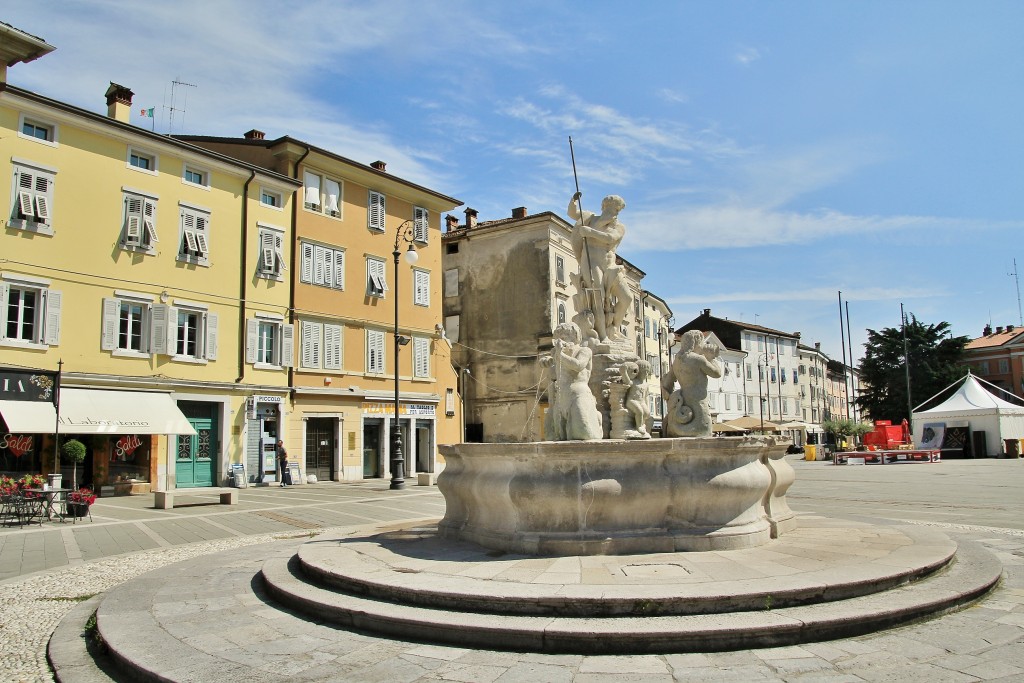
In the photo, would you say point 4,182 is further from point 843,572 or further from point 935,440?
point 935,440

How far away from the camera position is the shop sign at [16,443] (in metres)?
18.9

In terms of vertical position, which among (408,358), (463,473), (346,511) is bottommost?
(346,511)

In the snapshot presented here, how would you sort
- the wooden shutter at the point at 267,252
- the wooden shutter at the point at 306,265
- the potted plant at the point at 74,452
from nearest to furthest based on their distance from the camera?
the potted plant at the point at 74,452 < the wooden shutter at the point at 267,252 < the wooden shutter at the point at 306,265

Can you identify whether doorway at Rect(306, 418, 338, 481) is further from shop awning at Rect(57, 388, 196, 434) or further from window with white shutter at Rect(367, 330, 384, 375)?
shop awning at Rect(57, 388, 196, 434)

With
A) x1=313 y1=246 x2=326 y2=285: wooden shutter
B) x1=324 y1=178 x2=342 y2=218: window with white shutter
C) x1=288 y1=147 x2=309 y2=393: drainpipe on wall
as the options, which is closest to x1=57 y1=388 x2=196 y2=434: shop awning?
x1=288 y1=147 x2=309 y2=393: drainpipe on wall

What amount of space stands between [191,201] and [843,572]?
24375mm

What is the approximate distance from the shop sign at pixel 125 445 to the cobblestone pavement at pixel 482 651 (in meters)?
2.39

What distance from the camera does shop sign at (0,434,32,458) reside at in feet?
62.1

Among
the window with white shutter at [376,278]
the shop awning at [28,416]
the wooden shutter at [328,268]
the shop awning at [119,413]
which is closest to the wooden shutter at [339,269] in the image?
the wooden shutter at [328,268]

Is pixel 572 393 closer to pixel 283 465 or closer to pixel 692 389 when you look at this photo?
pixel 692 389

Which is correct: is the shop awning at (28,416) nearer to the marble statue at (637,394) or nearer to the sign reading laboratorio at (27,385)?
the sign reading laboratorio at (27,385)

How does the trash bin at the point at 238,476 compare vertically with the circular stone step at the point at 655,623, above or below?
below

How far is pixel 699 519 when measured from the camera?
7.27 m

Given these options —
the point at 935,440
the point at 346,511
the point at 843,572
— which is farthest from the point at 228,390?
the point at 935,440
